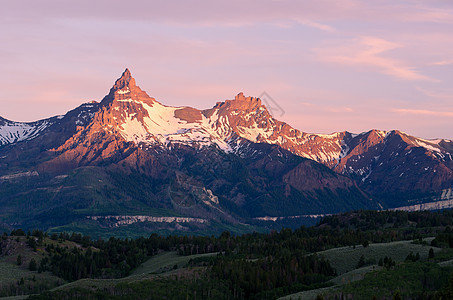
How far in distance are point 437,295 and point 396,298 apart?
2100 centimetres

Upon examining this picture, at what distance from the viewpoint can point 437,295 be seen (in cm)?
19788

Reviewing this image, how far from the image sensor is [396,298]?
183 meters

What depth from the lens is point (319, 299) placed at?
196 meters

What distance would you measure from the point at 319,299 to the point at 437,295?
31.5 m

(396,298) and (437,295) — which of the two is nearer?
(396,298)

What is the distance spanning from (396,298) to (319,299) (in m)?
21.6

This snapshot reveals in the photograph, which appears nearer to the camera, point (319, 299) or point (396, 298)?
point (396, 298)
